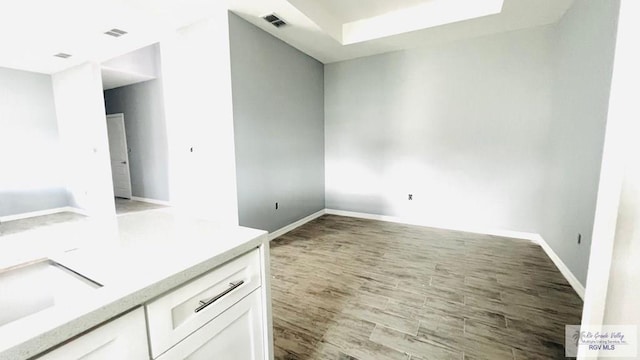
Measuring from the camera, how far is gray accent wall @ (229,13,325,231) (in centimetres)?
307

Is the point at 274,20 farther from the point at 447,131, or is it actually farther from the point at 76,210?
the point at 76,210

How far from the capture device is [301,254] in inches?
121

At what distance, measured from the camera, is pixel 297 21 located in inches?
120

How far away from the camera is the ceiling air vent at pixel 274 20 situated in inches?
115

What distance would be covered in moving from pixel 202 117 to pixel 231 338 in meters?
2.73

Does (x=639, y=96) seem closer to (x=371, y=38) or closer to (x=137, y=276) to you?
(x=137, y=276)

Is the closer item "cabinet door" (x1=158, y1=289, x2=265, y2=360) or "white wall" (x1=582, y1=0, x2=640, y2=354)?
"white wall" (x1=582, y1=0, x2=640, y2=354)

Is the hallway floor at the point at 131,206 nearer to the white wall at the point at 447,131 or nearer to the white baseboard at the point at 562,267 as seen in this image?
the white wall at the point at 447,131

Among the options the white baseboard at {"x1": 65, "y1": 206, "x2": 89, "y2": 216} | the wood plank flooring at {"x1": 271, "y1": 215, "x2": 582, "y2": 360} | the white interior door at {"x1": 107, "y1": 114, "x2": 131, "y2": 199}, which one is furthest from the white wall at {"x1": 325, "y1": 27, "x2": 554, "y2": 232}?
the white interior door at {"x1": 107, "y1": 114, "x2": 131, "y2": 199}

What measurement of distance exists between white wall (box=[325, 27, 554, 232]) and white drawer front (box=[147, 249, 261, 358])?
351 cm

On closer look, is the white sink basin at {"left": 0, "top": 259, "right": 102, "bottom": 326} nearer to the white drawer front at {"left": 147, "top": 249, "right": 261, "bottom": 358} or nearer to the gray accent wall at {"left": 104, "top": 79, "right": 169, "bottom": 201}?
the white drawer front at {"left": 147, "top": 249, "right": 261, "bottom": 358}

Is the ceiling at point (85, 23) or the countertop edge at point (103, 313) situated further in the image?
the ceiling at point (85, 23)

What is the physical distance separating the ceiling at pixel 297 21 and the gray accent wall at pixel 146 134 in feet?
5.20

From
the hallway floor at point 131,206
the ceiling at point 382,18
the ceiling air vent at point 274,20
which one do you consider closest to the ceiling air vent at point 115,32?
the ceiling at point 382,18
